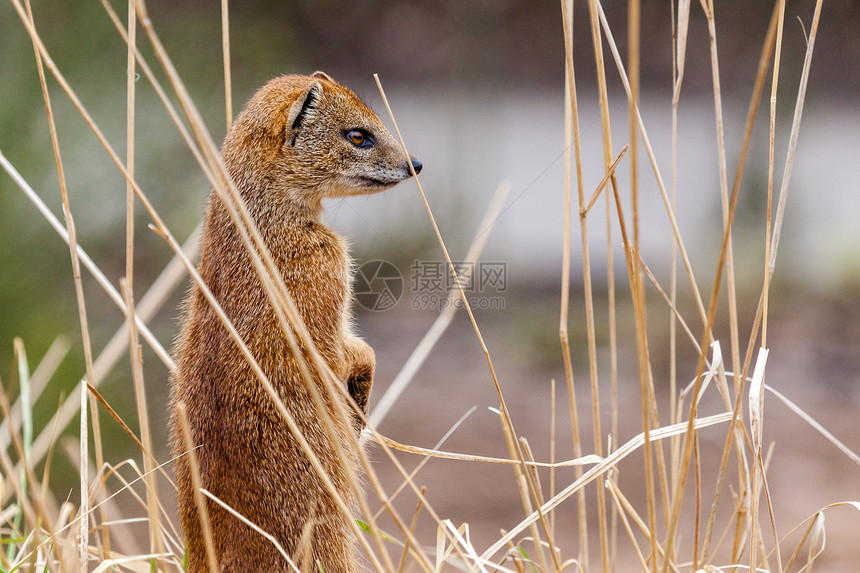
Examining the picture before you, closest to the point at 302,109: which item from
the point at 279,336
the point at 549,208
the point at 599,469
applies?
the point at 279,336

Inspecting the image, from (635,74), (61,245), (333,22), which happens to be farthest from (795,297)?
(635,74)

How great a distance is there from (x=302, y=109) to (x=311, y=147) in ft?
0.19

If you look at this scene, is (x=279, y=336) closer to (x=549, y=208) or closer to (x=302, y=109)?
(x=302, y=109)

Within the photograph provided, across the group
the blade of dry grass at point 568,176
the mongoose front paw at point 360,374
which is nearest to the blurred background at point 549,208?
the mongoose front paw at point 360,374

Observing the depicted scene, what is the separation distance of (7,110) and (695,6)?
10.3 ft

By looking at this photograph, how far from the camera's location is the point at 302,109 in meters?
1.10

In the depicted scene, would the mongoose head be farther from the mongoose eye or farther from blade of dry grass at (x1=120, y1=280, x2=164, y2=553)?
blade of dry grass at (x1=120, y1=280, x2=164, y2=553)

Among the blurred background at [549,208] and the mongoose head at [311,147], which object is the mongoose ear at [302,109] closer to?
the mongoose head at [311,147]

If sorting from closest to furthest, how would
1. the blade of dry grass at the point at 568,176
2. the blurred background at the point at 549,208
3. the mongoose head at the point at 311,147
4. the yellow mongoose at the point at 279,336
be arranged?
the blade of dry grass at the point at 568,176 < the yellow mongoose at the point at 279,336 < the mongoose head at the point at 311,147 < the blurred background at the point at 549,208

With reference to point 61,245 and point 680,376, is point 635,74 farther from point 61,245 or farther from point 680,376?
point 680,376

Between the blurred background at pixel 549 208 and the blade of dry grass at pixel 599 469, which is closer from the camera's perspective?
the blade of dry grass at pixel 599 469

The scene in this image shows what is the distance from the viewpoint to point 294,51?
281cm

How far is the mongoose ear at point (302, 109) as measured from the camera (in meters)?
1.08

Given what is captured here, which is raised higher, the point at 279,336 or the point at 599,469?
the point at 279,336
